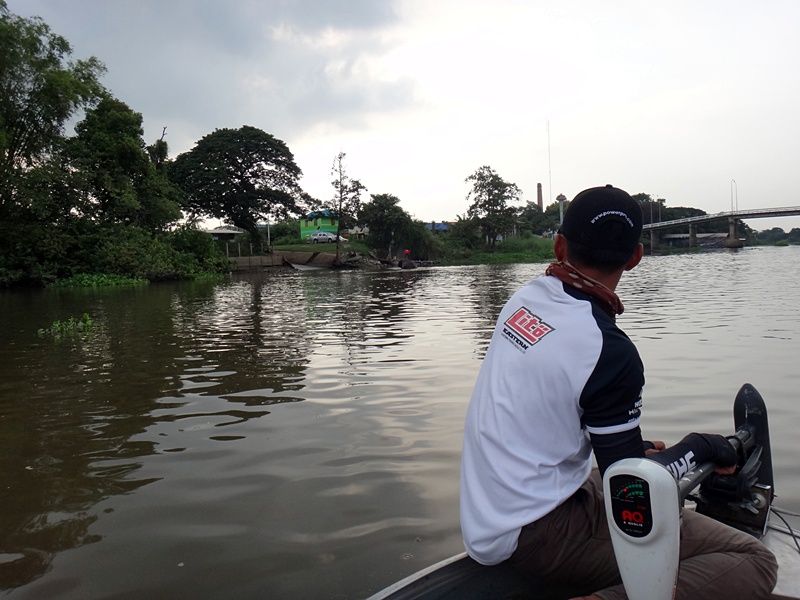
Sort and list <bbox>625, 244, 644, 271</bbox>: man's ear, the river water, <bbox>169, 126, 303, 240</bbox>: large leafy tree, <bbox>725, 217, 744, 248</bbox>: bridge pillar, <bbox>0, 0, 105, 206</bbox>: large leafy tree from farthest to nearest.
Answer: <bbox>725, 217, 744, 248</bbox>: bridge pillar
<bbox>169, 126, 303, 240</bbox>: large leafy tree
<bbox>0, 0, 105, 206</bbox>: large leafy tree
the river water
<bbox>625, 244, 644, 271</bbox>: man's ear

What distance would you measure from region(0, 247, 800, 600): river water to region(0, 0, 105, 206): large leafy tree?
23.1 meters

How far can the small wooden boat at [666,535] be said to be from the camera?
1547mm

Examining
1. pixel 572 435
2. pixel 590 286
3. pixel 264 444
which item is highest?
pixel 590 286

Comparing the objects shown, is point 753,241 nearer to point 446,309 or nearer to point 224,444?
point 446,309

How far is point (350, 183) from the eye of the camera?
51031 millimetres

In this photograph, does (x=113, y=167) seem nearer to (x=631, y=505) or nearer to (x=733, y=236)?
(x=631, y=505)

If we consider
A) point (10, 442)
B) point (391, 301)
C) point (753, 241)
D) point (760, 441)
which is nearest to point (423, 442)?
point (760, 441)

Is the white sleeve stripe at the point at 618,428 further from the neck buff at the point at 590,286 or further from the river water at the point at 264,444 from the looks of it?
the river water at the point at 264,444

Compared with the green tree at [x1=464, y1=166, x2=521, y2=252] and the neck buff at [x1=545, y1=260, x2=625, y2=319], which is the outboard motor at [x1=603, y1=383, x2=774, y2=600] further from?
the green tree at [x1=464, y1=166, x2=521, y2=252]

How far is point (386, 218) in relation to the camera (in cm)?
5238

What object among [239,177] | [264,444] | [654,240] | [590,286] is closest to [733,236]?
[654,240]

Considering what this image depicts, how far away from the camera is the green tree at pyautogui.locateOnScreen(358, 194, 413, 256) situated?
5238 cm

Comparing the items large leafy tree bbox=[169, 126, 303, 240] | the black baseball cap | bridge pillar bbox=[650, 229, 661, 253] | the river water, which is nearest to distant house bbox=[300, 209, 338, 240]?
large leafy tree bbox=[169, 126, 303, 240]

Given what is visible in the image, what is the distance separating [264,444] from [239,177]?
4495 cm
